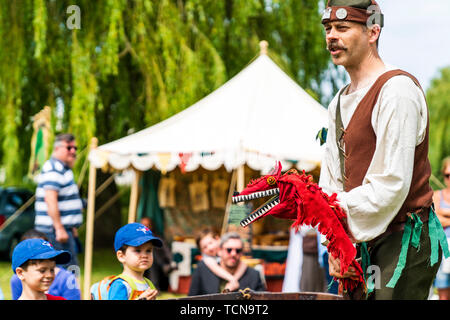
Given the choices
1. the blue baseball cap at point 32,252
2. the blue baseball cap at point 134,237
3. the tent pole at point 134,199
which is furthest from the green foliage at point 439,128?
the blue baseball cap at point 32,252

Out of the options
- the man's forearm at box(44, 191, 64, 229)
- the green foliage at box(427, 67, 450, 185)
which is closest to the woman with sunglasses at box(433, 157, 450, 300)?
the man's forearm at box(44, 191, 64, 229)

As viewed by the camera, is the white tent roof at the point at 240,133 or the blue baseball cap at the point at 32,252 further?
the white tent roof at the point at 240,133

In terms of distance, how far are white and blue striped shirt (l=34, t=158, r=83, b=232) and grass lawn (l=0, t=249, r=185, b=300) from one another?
2709mm

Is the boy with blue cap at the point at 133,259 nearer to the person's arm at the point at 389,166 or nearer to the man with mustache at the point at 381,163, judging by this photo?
the man with mustache at the point at 381,163

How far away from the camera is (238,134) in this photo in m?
7.82

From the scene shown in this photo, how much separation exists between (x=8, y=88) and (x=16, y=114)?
1.30 feet

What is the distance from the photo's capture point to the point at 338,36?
7.10ft

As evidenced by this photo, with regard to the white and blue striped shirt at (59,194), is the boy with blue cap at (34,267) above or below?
below

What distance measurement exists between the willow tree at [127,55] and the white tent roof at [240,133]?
167 centimetres

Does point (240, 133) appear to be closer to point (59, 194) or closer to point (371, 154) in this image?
point (59, 194)

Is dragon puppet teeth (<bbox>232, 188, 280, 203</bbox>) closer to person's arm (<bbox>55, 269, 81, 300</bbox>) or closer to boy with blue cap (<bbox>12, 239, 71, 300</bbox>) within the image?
boy with blue cap (<bbox>12, 239, 71, 300</bbox>)

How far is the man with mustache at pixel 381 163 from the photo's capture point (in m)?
2.00
